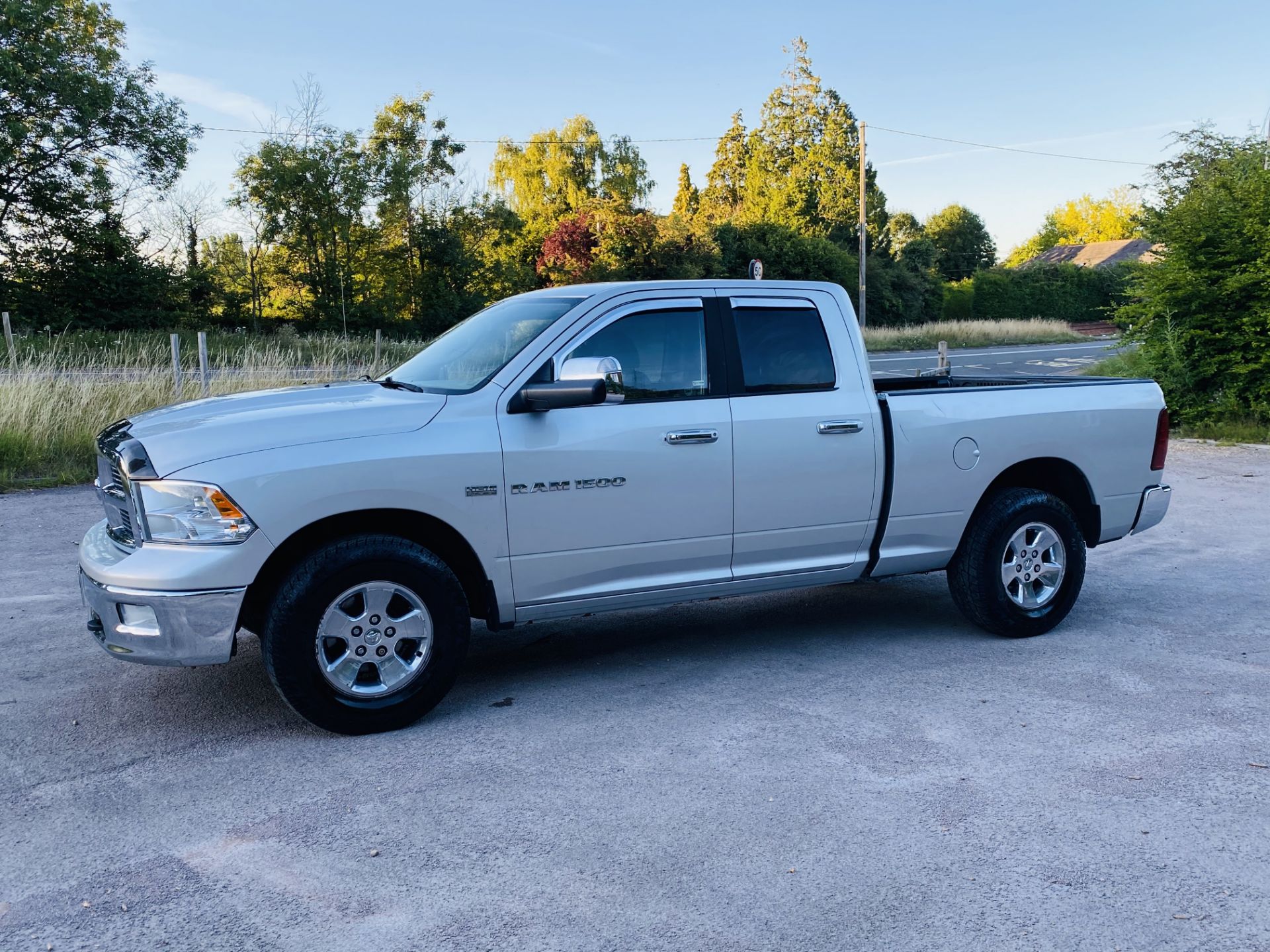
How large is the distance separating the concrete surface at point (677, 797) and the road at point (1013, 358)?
64.4ft

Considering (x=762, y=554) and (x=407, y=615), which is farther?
(x=762, y=554)

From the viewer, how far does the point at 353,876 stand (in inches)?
129

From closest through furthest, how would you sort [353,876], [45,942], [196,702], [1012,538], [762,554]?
1. [45,942]
2. [353,876]
3. [196,702]
4. [762,554]
5. [1012,538]

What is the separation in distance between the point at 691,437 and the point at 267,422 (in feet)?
6.19

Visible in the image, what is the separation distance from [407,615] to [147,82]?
35743 mm

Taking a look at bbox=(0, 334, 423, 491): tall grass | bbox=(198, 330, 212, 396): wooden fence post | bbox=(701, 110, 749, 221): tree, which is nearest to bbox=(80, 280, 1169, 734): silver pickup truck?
bbox=(0, 334, 423, 491): tall grass

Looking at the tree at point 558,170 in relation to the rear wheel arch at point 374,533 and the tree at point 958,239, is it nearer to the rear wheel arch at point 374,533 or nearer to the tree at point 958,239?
the tree at point 958,239

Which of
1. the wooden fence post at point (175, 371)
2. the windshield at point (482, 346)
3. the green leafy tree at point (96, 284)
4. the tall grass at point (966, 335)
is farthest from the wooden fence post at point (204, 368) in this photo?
the tall grass at point (966, 335)

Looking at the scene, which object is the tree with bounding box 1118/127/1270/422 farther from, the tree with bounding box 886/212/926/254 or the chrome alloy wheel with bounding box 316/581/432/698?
the tree with bounding box 886/212/926/254

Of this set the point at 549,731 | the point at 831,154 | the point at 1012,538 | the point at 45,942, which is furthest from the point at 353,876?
the point at 831,154

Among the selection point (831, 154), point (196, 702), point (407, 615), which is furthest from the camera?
point (831, 154)

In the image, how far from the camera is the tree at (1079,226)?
11031 centimetres

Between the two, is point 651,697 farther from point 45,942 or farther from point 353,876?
point 45,942

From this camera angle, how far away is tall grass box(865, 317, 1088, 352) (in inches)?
1503
